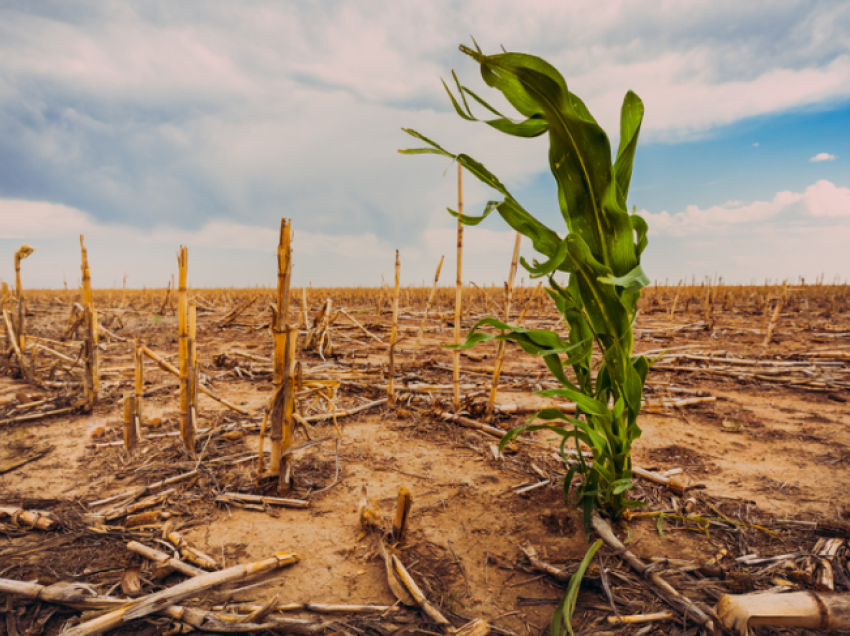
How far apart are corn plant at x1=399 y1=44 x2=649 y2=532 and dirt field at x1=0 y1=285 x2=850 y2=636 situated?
516 mm

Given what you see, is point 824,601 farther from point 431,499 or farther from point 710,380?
point 710,380

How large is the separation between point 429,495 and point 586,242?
6.48 ft

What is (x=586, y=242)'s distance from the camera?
2.20 metres

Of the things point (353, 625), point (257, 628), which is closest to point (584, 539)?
point (353, 625)

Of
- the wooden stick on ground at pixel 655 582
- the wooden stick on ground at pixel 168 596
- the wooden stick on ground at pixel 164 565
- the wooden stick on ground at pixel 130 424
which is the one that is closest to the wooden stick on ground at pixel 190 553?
the wooden stick on ground at pixel 164 565

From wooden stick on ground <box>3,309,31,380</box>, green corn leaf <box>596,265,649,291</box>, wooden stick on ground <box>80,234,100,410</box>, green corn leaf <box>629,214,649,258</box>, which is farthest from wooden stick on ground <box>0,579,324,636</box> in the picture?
wooden stick on ground <box>3,309,31,380</box>

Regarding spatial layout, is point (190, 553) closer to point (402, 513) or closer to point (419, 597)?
point (402, 513)

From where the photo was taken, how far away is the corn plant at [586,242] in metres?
1.89

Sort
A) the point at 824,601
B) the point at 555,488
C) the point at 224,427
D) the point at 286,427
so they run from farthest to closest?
the point at 224,427 < the point at 555,488 < the point at 286,427 < the point at 824,601

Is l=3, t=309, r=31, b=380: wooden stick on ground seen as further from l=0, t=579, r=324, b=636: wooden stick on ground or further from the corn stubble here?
the corn stubble

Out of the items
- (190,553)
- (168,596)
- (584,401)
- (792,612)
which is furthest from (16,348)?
(792,612)

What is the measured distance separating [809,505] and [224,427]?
15.3 feet

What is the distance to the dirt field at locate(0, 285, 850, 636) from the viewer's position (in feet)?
6.70

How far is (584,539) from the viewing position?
2367 millimetres
